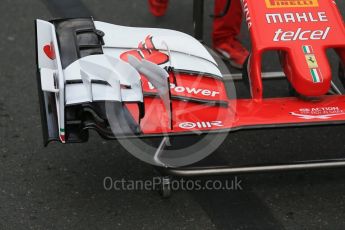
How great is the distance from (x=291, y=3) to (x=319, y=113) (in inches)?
27.4

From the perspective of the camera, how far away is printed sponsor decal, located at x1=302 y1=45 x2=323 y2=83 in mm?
3334

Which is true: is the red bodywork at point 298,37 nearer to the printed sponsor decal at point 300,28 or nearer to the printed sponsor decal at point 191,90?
the printed sponsor decal at point 300,28

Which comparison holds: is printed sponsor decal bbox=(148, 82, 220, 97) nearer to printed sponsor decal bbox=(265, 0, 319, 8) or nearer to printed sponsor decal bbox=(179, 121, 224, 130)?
printed sponsor decal bbox=(179, 121, 224, 130)

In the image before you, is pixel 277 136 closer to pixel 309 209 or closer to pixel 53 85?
pixel 309 209

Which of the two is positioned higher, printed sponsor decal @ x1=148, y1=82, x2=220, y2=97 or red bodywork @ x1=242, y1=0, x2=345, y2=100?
red bodywork @ x1=242, y1=0, x2=345, y2=100

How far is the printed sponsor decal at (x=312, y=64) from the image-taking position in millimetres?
3334

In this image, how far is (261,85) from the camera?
347 cm

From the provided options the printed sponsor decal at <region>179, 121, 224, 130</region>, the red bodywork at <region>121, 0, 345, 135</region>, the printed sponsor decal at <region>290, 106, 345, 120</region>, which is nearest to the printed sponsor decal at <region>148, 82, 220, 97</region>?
the red bodywork at <region>121, 0, 345, 135</region>

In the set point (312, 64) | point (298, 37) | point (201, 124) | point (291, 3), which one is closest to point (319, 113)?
point (312, 64)

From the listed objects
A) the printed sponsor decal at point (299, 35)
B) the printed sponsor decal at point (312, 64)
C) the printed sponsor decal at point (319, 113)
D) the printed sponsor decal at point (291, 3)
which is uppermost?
the printed sponsor decal at point (291, 3)

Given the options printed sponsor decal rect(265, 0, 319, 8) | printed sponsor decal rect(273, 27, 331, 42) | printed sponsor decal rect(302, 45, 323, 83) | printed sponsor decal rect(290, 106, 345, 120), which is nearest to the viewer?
printed sponsor decal rect(290, 106, 345, 120)

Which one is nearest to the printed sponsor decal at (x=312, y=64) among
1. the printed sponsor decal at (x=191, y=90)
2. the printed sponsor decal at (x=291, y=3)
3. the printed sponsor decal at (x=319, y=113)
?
the printed sponsor decal at (x=319, y=113)

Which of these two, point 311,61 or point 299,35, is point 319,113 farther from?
point 299,35

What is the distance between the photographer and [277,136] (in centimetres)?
395
